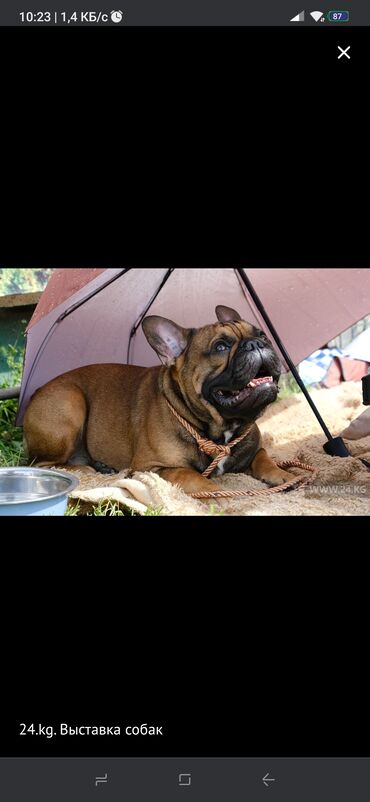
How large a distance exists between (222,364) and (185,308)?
1.17m

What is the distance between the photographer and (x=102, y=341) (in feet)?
16.0

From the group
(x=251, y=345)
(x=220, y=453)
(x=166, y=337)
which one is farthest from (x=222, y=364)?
(x=220, y=453)

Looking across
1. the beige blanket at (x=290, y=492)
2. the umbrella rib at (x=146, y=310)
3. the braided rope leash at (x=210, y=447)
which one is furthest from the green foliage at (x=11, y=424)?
the braided rope leash at (x=210, y=447)

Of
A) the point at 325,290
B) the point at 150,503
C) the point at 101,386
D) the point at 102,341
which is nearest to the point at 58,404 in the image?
the point at 101,386

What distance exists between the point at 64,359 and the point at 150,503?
1.75 metres

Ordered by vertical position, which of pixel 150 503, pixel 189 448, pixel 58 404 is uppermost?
pixel 58 404

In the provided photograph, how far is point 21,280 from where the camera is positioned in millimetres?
6145

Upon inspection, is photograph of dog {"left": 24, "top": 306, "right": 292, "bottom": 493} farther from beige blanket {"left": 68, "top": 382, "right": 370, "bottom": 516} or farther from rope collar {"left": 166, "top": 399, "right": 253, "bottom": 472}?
beige blanket {"left": 68, "top": 382, "right": 370, "bottom": 516}

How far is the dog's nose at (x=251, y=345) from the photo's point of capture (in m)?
3.62

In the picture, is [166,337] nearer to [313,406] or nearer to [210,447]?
[210,447]

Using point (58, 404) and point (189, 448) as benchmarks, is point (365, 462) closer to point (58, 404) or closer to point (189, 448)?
point (189, 448)
